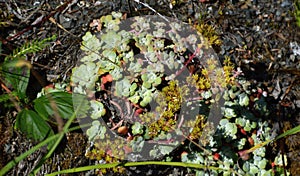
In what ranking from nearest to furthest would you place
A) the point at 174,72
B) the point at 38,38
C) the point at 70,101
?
1. the point at 70,101
2. the point at 174,72
3. the point at 38,38

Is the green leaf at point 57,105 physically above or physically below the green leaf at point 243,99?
above

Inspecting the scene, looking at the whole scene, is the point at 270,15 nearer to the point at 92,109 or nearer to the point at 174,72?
the point at 174,72

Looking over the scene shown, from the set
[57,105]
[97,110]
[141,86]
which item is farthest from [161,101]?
[57,105]

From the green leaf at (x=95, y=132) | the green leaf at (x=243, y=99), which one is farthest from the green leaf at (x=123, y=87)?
the green leaf at (x=243, y=99)

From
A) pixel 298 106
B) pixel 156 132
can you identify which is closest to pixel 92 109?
pixel 156 132

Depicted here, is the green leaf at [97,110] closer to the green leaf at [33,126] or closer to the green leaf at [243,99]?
the green leaf at [33,126]

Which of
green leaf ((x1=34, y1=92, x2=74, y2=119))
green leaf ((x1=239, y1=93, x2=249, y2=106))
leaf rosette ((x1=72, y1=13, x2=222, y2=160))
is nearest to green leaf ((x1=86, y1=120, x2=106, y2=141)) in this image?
leaf rosette ((x1=72, y1=13, x2=222, y2=160))

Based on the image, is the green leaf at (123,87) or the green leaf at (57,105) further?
the green leaf at (123,87)
